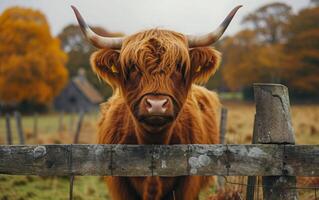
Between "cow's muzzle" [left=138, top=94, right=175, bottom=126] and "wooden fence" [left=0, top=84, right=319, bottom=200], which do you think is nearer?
Answer: "wooden fence" [left=0, top=84, right=319, bottom=200]

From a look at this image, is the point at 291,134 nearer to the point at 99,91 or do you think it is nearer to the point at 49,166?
the point at 49,166

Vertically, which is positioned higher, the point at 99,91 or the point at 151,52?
the point at 151,52

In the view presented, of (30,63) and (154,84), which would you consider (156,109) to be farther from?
(30,63)

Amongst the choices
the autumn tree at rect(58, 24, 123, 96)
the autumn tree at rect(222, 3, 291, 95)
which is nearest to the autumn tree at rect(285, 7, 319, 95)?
the autumn tree at rect(222, 3, 291, 95)

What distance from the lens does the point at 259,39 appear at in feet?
152

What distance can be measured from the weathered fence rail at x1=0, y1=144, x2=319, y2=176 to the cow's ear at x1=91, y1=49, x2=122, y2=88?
3.85 feet

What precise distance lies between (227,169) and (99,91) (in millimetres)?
55809

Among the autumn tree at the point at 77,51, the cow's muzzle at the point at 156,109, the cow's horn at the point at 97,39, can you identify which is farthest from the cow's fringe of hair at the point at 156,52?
the autumn tree at the point at 77,51

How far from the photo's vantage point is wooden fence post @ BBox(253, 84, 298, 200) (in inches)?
105

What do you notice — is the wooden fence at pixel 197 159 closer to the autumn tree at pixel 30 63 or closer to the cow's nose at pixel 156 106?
the cow's nose at pixel 156 106

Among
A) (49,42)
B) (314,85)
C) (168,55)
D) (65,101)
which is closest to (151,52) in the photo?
(168,55)

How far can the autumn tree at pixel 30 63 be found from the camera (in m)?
38.6

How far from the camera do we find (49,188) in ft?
24.5

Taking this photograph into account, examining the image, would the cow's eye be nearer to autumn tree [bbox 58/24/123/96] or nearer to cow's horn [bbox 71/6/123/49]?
cow's horn [bbox 71/6/123/49]
